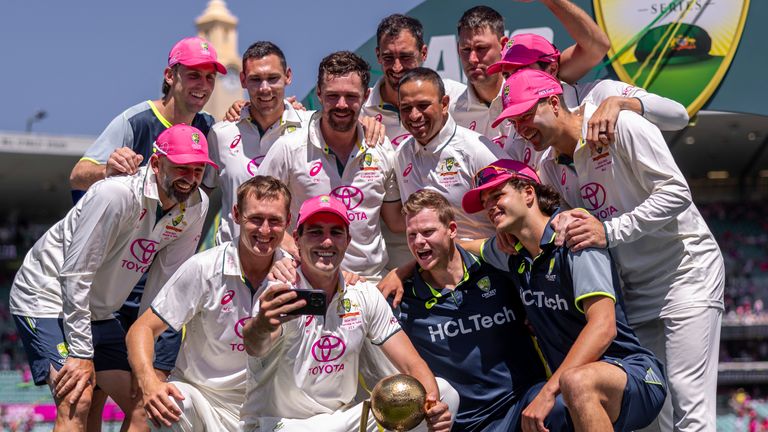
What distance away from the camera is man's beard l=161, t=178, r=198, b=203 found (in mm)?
5648

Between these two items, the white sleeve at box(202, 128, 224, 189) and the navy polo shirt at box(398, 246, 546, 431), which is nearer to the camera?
the navy polo shirt at box(398, 246, 546, 431)

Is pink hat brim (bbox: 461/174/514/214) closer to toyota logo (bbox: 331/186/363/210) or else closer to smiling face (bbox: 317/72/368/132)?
toyota logo (bbox: 331/186/363/210)

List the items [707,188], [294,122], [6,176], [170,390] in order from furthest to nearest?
[707,188] → [6,176] → [294,122] → [170,390]

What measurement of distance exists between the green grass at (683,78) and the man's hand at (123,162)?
16.6ft

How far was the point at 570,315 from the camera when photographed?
16.6ft

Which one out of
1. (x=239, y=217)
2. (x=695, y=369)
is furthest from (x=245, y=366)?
(x=695, y=369)

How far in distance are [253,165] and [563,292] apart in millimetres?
2418

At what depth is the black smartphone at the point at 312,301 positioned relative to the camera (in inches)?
175

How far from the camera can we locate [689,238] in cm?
544

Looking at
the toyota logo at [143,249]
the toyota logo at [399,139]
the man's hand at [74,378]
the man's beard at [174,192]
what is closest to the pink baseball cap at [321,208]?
the man's beard at [174,192]

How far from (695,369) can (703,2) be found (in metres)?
4.65

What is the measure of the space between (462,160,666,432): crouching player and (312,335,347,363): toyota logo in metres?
1.03

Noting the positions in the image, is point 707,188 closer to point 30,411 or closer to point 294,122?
point 30,411

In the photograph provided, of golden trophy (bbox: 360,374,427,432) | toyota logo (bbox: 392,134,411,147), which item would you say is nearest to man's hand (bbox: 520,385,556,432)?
golden trophy (bbox: 360,374,427,432)
